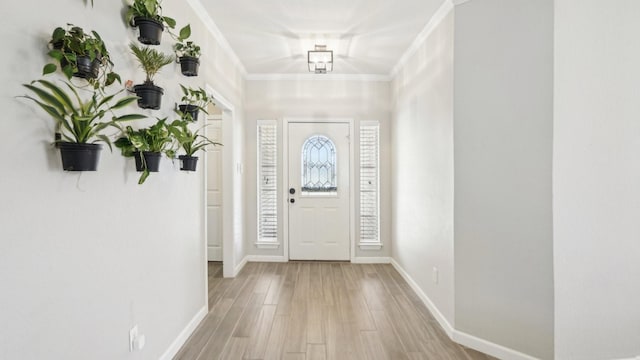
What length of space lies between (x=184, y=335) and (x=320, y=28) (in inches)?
113

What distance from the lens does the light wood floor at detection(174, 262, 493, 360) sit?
2.10m

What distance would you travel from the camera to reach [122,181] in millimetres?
1508

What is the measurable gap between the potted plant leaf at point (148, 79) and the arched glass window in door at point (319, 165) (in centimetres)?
256

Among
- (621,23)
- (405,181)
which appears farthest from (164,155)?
(621,23)

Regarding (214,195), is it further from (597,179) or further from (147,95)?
(597,179)

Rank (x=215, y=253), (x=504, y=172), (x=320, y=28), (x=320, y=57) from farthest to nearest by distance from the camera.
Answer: (x=215, y=253), (x=320, y=57), (x=320, y=28), (x=504, y=172)

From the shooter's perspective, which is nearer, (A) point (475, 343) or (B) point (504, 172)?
(B) point (504, 172)

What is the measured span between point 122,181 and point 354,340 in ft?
6.21

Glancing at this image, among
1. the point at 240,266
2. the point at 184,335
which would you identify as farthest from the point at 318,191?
the point at 184,335

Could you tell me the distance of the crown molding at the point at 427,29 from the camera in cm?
229

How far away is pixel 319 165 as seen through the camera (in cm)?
413

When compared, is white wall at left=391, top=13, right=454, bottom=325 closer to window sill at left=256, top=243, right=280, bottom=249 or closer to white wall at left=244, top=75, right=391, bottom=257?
white wall at left=244, top=75, right=391, bottom=257

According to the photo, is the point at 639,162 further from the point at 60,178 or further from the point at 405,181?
the point at 60,178

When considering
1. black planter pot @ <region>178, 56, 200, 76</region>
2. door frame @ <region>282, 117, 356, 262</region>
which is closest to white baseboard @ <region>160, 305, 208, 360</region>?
door frame @ <region>282, 117, 356, 262</region>
